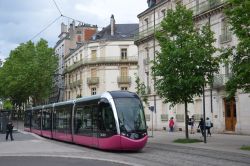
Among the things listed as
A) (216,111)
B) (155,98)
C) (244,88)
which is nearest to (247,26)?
(244,88)

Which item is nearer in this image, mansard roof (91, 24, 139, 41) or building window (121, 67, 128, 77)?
building window (121, 67, 128, 77)

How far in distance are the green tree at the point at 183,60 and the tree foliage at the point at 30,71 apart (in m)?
55.5

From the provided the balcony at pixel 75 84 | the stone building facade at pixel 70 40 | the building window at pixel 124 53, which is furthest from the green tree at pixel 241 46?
the stone building facade at pixel 70 40

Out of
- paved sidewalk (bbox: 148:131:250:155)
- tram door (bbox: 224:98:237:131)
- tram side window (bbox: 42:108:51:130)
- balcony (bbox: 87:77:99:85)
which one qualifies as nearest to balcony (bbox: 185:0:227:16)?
tram door (bbox: 224:98:237:131)

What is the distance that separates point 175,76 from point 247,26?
7.47 metres

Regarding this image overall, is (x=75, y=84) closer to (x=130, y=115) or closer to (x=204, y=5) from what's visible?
(x=204, y=5)

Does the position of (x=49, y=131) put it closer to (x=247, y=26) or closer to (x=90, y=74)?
(x=247, y=26)

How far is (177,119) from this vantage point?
44656 millimetres

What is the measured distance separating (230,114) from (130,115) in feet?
60.9

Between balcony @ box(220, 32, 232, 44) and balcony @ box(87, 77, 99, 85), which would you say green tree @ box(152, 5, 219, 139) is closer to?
balcony @ box(220, 32, 232, 44)

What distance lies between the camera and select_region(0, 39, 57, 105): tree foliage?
81500 millimetres

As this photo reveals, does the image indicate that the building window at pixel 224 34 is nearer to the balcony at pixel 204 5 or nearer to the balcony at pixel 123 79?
the balcony at pixel 204 5

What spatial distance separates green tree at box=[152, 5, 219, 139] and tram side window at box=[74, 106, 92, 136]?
6.15 metres

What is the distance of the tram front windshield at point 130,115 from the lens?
2028cm
